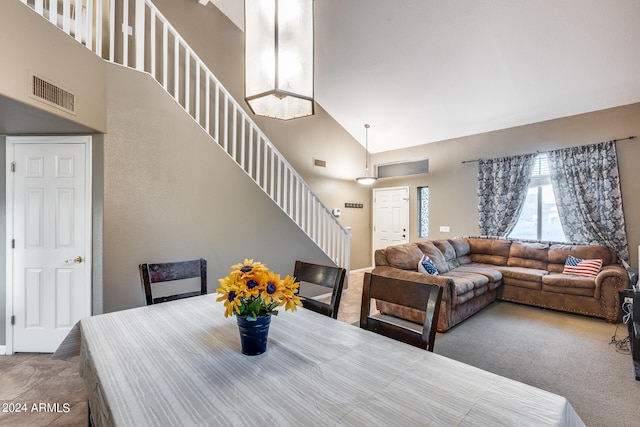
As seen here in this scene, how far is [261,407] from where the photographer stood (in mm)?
940

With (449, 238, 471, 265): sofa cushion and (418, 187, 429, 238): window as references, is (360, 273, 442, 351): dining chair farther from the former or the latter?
(418, 187, 429, 238): window

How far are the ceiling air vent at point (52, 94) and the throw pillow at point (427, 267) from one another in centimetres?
394

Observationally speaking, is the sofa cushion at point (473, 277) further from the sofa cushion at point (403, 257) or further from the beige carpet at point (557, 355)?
the sofa cushion at point (403, 257)

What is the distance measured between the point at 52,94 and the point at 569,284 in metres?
6.05

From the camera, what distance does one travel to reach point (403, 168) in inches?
280

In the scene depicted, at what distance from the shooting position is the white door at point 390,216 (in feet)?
22.8

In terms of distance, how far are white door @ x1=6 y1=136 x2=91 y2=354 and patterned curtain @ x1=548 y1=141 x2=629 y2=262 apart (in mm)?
6664

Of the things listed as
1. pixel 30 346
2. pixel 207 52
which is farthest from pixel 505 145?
pixel 30 346

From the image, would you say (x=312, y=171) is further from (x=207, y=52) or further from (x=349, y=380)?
(x=349, y=380)

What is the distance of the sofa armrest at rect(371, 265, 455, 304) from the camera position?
11.3 feet

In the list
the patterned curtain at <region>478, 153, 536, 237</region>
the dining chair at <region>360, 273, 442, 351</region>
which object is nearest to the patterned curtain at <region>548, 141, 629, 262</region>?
the patterned curtain at <region>478, 153, 536, 237</region>

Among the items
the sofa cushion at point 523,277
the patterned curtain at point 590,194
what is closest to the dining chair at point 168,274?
the sofa cushion at point 523,277

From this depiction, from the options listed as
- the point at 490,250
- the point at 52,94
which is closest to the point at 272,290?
the point at 52,94

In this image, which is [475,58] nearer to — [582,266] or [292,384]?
[582,266]
